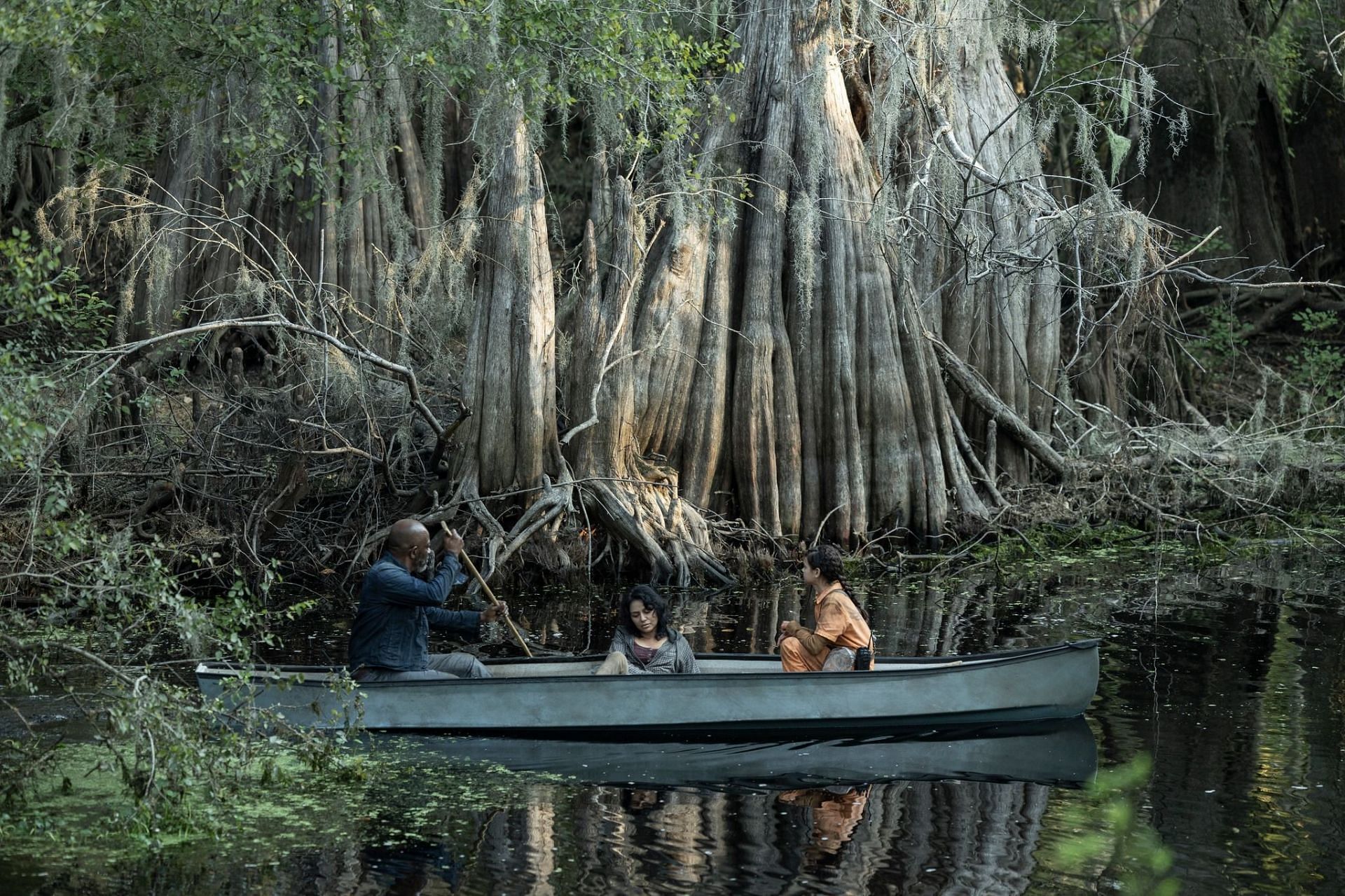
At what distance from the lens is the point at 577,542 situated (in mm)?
13688

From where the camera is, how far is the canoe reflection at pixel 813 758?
26.4 feet

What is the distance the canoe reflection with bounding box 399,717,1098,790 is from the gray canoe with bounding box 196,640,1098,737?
11 centimetres

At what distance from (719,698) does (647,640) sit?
64 cm

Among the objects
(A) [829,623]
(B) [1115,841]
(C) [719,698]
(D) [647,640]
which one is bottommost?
(B) [1115,841]

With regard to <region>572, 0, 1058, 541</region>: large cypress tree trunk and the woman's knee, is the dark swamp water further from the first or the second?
<region>572, 0, 1058, 541</region>: large cypress tree trunk

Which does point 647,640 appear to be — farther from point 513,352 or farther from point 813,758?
point 513,352

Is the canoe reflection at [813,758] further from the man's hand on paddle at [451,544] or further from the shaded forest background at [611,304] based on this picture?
the shaded forest background at [611,304]

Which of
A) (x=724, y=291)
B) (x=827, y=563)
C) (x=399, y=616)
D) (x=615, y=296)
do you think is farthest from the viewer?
(x=724, y=291)

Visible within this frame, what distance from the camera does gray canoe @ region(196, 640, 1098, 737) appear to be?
863 cm

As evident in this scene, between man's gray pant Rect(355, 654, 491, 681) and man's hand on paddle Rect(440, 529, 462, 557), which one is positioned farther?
man's gray pant Rect(355, 654, 491, 681)

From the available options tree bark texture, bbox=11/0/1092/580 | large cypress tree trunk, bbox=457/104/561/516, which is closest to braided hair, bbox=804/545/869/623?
tree bark texture, bbox=11/0/1092/580

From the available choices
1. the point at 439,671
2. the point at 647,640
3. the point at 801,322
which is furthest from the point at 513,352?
the point at 647,640

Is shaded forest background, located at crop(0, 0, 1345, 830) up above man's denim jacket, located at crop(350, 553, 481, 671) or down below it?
above

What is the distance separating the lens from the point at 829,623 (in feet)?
29.6
